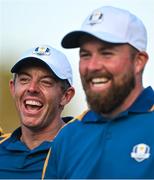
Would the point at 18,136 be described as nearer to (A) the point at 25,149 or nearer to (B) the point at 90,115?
(A) the point at 25,149

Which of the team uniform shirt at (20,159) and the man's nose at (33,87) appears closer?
the team uniform shirt at (20,159)

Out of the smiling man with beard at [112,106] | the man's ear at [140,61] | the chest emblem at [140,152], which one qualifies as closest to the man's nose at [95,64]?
the smiling man with beard at [112,106]

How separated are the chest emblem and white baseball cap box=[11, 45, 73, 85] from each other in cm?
94

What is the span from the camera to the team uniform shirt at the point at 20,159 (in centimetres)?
246

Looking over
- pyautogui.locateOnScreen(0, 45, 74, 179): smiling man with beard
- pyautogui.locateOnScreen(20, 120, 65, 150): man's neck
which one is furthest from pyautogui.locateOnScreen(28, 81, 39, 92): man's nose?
pyautogui.locateOnScreen(20, 120, 65, 150): man's neck

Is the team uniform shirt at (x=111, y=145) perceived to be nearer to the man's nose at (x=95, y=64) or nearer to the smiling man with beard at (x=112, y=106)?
the smiling man with beard at (x=112, y=106)

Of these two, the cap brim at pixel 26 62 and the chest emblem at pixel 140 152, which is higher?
the cap brim at pixel 26 62

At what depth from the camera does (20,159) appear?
2535 mm

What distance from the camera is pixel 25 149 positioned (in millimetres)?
2615

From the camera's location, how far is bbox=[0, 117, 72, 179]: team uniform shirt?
2.46 m

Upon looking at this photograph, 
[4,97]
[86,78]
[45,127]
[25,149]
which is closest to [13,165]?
[25,149]

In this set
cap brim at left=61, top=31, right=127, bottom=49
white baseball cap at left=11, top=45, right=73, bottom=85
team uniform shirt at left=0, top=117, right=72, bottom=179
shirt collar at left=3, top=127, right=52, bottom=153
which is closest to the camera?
cap brim at left=61, top=31, right=127, bottom=49

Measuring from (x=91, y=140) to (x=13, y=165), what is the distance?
683mm

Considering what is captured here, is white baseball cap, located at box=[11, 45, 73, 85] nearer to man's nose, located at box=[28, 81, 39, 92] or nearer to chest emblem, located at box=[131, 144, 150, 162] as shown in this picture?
man's nose, located at box=[28, 81, 39, 92]
